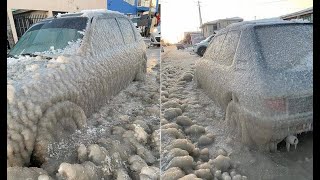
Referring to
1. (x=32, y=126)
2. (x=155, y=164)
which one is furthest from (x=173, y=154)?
(x=32, y=126)

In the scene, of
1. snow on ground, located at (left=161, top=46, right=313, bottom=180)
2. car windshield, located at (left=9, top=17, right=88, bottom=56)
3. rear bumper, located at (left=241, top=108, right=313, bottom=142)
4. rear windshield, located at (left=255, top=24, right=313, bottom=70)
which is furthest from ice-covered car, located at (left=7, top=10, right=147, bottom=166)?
rear windshield, located at (left=255, top=24, right=313, bottom=70)

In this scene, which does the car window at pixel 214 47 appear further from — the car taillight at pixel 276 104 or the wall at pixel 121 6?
the wall at pixel 121 6

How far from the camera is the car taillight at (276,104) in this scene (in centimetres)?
159

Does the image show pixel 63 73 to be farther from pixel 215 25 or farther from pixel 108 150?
pixel 215 25

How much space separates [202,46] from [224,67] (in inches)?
10.6

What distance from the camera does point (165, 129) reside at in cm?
181

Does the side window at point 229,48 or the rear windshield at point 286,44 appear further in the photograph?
the side window at point 229,48

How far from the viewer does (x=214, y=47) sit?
224 centimetres

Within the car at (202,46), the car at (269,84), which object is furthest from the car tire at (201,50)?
the car at (269,84)

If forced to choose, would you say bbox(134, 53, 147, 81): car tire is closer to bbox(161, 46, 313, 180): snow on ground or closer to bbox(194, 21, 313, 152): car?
bbox(161, 46, 313, 180): snow on ground

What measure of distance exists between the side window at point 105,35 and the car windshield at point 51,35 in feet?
0.45

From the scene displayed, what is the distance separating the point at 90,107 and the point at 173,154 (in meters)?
1.18

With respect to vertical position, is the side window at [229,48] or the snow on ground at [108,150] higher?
the side window at [229,48]

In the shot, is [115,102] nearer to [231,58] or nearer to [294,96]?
[231,58]
